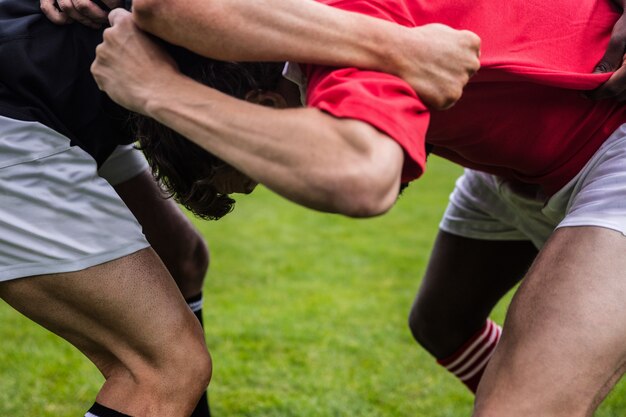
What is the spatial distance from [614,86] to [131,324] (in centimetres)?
127

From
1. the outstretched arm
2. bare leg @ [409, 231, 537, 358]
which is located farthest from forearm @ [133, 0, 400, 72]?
bare leg @ [409, 231, 537, 358]

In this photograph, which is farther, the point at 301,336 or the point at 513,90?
the point at 301,336

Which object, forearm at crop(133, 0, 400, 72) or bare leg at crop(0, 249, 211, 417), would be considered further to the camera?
bare leg at crop(0, 249, 211, 417)

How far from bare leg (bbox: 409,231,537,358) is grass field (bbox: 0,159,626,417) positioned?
0.73 metres

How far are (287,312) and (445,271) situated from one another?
2.23 metres

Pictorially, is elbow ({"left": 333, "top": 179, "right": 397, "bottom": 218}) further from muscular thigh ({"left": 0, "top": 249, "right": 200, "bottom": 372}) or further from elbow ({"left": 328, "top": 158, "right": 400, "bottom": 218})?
muscular thigh ({"left": 0, "top": 249, "right": 200, "bottom": 372})

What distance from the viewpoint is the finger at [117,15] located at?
1942 millimetres

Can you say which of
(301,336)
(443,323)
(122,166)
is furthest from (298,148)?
(301,336)

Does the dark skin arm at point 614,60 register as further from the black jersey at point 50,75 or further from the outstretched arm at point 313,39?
the black jersey at point 50,75

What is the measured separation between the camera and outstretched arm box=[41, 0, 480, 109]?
1.76 m

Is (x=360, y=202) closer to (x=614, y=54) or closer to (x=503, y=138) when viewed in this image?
(x=503, y=138)

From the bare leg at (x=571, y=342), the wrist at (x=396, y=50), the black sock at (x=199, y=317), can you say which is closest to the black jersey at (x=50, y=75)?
the wrist at (x=396, y=50)

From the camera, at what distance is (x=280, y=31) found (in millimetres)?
1764

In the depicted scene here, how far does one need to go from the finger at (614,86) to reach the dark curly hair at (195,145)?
76 cm
